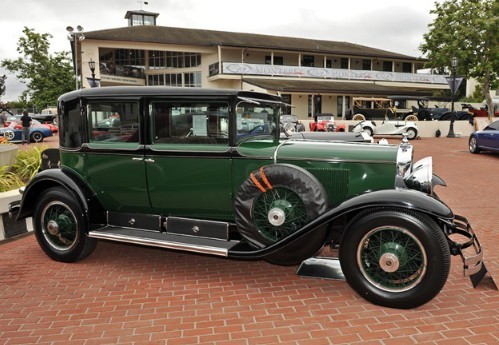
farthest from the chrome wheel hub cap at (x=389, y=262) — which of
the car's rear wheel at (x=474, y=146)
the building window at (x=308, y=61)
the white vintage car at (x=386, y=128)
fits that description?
the building window at (x=308, y=61)

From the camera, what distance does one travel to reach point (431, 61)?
3033 centimetres

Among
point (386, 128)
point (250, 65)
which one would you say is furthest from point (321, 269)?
point (250, 65)

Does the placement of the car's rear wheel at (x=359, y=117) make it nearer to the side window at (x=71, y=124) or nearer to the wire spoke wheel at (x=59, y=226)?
the side window at (x=71, y=124)


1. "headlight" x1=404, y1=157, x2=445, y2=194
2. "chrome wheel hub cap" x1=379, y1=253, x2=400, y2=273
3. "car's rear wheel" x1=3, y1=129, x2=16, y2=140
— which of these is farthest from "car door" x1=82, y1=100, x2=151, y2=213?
"car's rear wheel" x1=3, y1=129, x2=16, y2=140

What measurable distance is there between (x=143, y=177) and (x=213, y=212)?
90 centimetres

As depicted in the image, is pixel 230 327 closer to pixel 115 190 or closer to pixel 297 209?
pixel 297 209

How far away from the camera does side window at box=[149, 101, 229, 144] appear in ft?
13.5

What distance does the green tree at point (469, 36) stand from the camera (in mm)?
26781

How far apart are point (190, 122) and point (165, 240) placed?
1.30m

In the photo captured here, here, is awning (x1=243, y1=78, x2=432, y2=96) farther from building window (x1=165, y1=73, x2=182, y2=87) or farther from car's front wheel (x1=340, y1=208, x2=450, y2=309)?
car's front wheel (x1=340, y1=208, x2=450, y2=309)

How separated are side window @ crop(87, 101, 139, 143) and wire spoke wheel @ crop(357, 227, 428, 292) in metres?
2.73

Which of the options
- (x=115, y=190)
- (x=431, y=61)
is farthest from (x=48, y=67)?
(x=115, y=190)

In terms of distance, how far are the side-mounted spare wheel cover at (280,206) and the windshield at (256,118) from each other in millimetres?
571

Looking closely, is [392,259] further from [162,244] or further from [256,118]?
[162,244]
